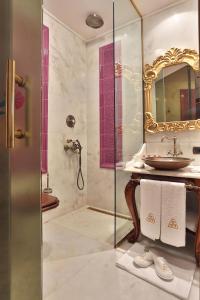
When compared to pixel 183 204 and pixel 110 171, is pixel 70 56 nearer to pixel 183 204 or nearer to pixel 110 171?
pixel 110 171

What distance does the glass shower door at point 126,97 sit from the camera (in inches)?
76.2

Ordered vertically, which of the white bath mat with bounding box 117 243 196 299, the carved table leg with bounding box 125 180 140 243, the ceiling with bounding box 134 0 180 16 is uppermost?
the ceiling with bounding box 134 0 180 16

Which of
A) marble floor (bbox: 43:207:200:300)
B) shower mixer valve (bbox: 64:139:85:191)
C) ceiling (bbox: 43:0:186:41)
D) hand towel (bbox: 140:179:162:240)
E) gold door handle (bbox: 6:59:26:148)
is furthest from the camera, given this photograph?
shower mixer valve (bbox: 64:139:85:191)

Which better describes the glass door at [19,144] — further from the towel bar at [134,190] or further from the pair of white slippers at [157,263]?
the towel bar at [134,190]

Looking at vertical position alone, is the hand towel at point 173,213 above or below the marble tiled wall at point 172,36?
below

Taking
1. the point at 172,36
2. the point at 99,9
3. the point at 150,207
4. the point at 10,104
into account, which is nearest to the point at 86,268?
the point at 150,207

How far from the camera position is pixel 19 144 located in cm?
63

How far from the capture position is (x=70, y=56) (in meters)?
2.66

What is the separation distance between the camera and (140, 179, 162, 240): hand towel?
5.25 ft

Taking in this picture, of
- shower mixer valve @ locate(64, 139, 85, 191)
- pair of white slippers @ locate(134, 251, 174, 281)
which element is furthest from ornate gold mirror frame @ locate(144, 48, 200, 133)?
pair of white slippers @ locate(134, 251, 174, 281)

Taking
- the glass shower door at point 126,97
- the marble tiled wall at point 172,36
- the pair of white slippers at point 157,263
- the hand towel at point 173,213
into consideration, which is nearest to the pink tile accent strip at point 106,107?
the glass shower door at point 126,97

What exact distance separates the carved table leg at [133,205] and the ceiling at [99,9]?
5.43 ft

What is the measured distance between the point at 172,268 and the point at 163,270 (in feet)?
0.48

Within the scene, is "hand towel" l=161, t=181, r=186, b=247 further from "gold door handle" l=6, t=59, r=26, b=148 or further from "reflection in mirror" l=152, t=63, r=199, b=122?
"gold door handle" l=6, t=59, r=26, b=148
